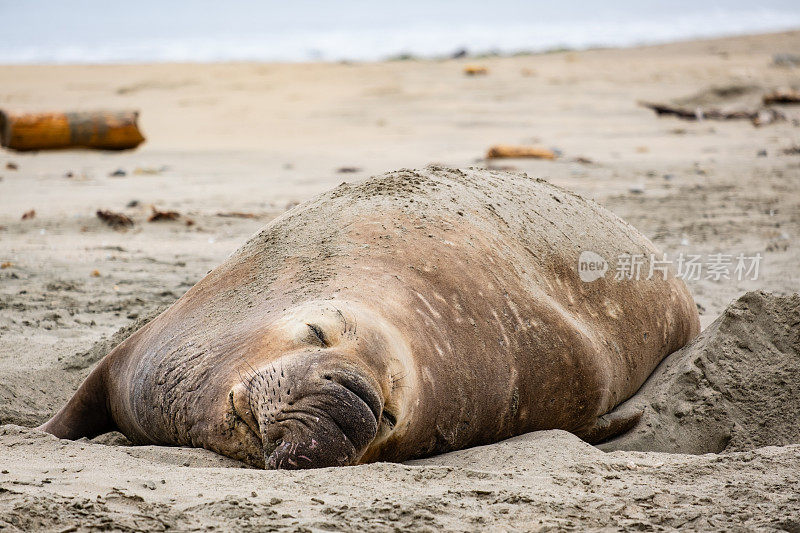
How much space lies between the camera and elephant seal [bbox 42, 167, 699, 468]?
100 inches

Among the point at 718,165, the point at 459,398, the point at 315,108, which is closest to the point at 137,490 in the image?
the point at 459,398

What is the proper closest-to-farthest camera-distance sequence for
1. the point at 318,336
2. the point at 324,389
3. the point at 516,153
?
the point at 324,389 → the point at 318,336 → the point at 516,153

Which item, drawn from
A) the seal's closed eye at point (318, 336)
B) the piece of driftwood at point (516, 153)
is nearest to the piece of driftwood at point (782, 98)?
the piece of driftwood at point (516, 153)

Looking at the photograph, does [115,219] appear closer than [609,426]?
No

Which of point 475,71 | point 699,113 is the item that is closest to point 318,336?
point 699,113

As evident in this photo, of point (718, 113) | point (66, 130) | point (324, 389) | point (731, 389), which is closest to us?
point (324, 389)

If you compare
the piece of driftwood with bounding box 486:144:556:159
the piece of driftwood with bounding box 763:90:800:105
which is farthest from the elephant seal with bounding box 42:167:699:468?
the piece of driftwood with bounding box 763:90:800:105

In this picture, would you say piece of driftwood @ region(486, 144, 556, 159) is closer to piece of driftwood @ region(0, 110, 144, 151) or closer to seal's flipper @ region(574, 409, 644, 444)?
piece of driftwood @ region(0, 110, 144, 151)

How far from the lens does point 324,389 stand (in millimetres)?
2441

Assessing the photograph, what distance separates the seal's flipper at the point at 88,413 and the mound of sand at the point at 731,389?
1.73 metres

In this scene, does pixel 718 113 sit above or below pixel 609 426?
above

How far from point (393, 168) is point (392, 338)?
743cm

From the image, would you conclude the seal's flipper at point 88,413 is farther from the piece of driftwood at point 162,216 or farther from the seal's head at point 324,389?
the piece of driftwood at point 162,216

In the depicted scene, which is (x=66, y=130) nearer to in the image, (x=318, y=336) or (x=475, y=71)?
(x=475, y=71)
